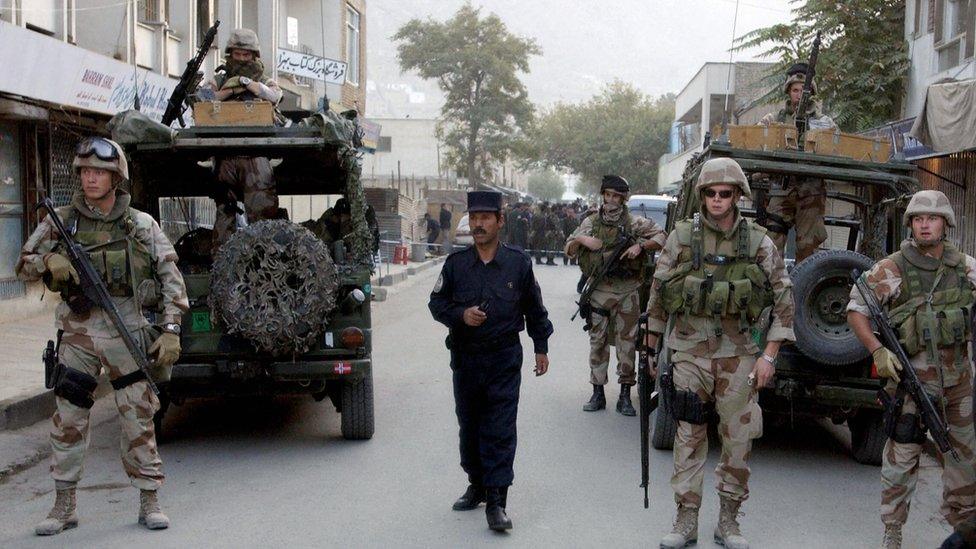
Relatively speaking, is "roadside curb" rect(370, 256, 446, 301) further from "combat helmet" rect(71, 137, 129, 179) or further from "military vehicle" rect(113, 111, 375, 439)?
"combat helmet" rect(71, 137, 129, 179)

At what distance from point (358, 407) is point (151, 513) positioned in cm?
222

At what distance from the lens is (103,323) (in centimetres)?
560

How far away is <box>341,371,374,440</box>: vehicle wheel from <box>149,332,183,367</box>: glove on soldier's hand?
2.09 m

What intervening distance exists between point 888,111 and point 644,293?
1287 cm

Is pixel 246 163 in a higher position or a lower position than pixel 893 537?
higher

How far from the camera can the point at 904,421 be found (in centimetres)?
518

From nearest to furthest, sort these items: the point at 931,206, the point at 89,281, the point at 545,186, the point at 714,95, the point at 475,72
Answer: the point at 931,206 → the point at 89,281 → the point at 714,95 → the point at 475,72 → the point at 545,186

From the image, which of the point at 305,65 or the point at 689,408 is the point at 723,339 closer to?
the point at 689,408

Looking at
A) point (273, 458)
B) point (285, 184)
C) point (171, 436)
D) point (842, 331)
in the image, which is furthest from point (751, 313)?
point (285, 184)

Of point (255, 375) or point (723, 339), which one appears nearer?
point (723, 339)

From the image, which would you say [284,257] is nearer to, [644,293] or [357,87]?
[644,293]

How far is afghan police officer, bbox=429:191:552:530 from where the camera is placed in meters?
5.66

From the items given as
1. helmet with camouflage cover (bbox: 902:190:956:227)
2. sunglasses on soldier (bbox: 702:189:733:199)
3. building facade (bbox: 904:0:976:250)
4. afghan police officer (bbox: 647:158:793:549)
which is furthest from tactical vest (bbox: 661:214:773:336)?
building facade (bbox: 904:0:976:250)

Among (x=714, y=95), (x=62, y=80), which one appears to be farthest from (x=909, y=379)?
(x=714, y=95)
